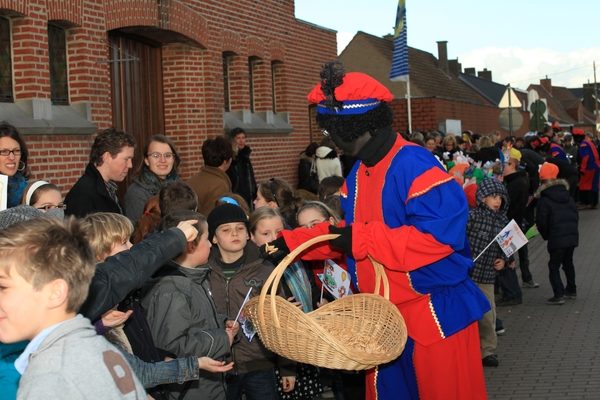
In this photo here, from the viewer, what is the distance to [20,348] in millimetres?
2869

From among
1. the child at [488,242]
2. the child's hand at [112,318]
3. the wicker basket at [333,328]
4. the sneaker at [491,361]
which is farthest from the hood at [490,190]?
the child's hand at [112,318]

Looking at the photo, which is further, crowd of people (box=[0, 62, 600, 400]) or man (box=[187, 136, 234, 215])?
man (box=[187, 136, 234, 215])

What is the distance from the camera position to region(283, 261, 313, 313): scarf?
5.18 m

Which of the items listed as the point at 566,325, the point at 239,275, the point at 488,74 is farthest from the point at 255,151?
the point at 488,74

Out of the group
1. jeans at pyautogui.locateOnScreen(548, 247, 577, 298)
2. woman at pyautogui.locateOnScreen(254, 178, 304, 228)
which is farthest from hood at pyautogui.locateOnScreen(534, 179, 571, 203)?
woman at pyautogui.locateOnScreen(254, 178, 304, 228)

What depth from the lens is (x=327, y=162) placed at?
13.8 metres

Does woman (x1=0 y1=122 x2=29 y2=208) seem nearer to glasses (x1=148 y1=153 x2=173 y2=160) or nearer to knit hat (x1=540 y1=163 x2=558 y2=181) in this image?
glasses (x1=148 y1=153 x2=173 y2=160)

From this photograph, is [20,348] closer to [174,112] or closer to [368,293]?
[368,293]

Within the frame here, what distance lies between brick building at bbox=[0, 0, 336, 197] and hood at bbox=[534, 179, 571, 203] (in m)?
4.59

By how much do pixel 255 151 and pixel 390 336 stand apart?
1056 centimetres

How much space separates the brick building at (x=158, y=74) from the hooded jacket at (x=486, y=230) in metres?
3.47

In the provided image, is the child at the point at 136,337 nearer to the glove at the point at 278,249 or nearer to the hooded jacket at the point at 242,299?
the glove at the point at 278,249

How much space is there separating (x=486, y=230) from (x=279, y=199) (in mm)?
2264

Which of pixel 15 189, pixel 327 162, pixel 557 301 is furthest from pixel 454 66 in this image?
pixel 15 189
